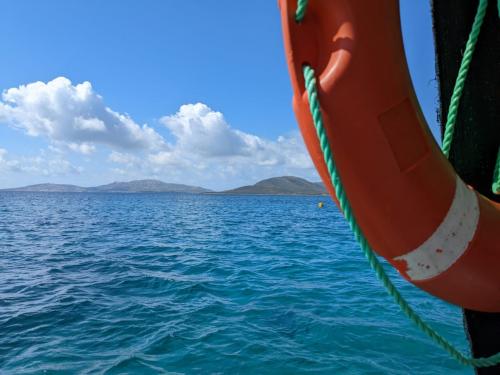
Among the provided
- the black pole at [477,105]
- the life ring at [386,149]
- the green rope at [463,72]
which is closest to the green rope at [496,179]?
the black pole at [477,105]

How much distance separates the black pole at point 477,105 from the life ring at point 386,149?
0.50 metres

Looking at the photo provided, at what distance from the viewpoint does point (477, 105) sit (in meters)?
1.82

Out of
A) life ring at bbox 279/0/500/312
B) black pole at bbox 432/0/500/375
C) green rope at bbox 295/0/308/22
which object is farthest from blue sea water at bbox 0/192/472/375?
green rope at bbox 295/0/308/22

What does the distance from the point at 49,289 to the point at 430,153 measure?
8770 mm

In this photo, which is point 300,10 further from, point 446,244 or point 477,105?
point 477,105

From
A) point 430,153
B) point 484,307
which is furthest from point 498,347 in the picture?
point 430,153

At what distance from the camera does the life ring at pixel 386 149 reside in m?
1.21

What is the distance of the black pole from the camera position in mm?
1808

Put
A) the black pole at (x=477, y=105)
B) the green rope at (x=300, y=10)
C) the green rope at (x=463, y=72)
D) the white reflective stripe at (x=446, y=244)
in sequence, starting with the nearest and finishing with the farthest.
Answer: the green rope at (x=300, y=10)
the white reflective stripe at (x=446, y=244)
the green rope at (x=463, y=72)
the black pole at (x=477, y=105)

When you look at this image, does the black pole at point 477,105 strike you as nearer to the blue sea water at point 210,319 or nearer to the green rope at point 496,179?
the green rope at point 496,179

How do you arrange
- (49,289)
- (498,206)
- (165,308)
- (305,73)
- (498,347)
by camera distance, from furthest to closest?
1. (49,289)
2. (165,308)
3. (498,347)
4. (498,206)
5. (305,73)

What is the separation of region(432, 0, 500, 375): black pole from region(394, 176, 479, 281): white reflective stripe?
0.55 metres

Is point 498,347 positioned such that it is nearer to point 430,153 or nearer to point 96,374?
point 430,153

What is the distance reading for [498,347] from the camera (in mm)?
1826
